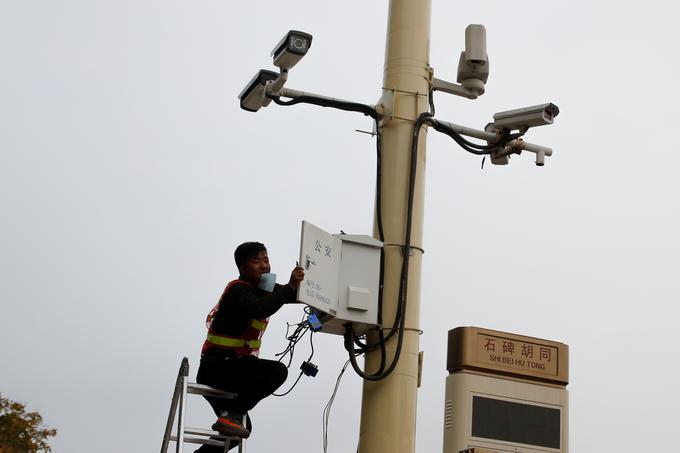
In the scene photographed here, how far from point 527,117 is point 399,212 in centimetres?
125

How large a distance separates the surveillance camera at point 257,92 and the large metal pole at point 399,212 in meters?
0.99

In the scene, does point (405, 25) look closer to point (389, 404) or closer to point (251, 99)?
point (251, 99)

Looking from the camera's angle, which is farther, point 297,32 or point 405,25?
point 405,25

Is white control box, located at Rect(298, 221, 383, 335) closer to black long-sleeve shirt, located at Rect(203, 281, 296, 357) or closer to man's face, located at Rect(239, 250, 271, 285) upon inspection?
black long-sleeve shirt, located at Rect(203, 281, 296, 357)

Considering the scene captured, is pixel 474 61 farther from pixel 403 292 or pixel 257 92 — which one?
pixel 403 292

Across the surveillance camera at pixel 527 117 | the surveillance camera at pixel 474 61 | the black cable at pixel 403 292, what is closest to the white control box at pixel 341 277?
the black cable at pixel 403 292

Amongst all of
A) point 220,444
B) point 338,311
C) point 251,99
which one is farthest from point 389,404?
point 251,99

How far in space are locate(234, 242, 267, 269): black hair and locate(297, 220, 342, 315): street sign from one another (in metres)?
0.54

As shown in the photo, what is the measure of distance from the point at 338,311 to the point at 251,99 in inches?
70.7

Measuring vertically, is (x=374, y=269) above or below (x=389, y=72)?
below

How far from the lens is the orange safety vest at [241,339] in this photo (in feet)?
24.7

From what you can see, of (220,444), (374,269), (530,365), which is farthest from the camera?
(530,365)

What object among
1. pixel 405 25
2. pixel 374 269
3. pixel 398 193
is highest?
pixel 405 25

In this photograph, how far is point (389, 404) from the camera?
7605 mm
